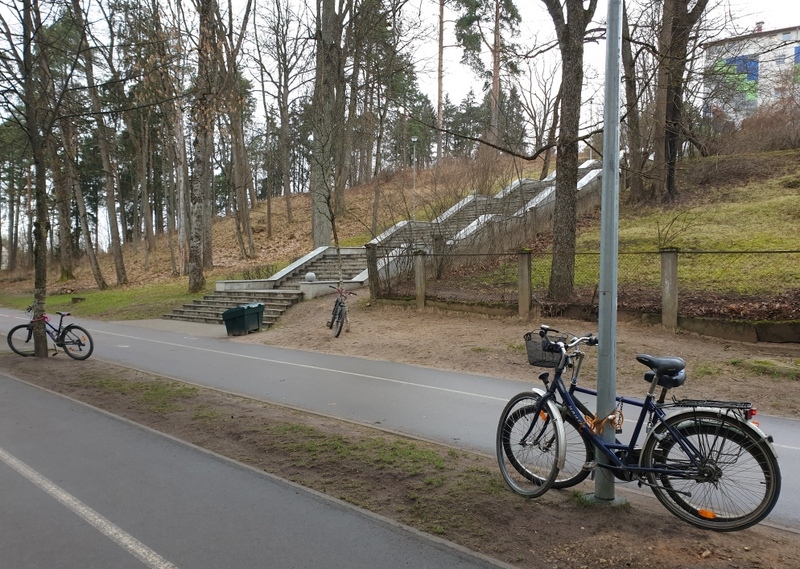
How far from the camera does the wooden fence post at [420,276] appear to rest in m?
15.7

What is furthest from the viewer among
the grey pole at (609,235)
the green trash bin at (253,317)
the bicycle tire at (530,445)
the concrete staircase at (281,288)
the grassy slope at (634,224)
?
the concrete staircase at (281,288)

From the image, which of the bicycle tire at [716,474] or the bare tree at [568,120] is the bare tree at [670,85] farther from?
the bicycle tire at [716,474]

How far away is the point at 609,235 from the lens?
155 inches

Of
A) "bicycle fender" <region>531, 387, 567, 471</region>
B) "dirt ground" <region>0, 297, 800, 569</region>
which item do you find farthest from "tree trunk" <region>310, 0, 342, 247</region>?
"bicycle fender" <region>531, 387, 567, 471</region>

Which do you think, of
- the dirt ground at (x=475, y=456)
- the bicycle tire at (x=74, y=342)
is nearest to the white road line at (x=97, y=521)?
the dirt ground at (x=475, y=456)

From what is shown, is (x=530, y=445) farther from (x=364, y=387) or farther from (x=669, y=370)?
(x=364, y=387)

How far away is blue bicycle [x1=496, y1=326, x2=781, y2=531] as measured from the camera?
11.4 ft

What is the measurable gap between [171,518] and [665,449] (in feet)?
11.5

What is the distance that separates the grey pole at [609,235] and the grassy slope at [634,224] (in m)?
10.9

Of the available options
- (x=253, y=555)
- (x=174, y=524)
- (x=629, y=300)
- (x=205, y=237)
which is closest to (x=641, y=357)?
(x=253, y=555)

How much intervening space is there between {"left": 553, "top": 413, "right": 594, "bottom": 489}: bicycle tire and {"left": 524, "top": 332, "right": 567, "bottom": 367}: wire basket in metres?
0.41

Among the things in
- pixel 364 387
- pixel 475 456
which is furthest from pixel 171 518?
pixel 364 387

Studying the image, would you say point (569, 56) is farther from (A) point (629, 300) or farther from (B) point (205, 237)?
(B) point (205, 237)

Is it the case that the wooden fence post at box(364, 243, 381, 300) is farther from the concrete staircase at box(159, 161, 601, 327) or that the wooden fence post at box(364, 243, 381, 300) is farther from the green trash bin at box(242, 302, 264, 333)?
the green trash bin at box(242, 302, 264, 333)
